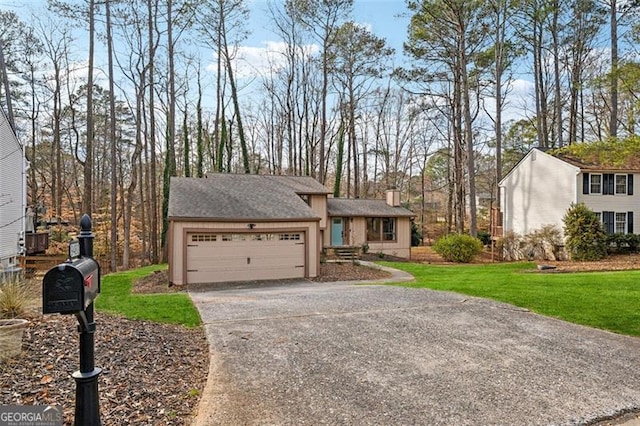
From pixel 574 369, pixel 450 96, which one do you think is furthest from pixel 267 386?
pixel 450 96

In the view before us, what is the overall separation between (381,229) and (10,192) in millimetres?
17535

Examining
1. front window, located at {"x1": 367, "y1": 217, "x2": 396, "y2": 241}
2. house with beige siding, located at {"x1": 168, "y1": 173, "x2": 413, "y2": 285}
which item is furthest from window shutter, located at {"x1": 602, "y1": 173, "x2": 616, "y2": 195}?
house with beige siding, located at {"x1": 168, "y1": 173, "x2": 413, "y2": 285}

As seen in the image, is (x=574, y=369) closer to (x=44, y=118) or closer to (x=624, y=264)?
(x=624, y=264)

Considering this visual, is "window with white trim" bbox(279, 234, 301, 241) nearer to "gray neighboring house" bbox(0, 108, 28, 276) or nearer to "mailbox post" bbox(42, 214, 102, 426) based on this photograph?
"gray neighboring house" bbox(0, 108, 28, 276)

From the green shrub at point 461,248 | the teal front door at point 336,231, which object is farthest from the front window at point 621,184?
the teal front door at point 336,231

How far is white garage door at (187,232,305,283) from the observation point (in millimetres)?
12422

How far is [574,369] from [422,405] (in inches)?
85.4

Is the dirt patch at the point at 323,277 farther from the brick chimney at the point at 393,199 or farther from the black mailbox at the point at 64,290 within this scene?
the black mailbox at the point at 64,290

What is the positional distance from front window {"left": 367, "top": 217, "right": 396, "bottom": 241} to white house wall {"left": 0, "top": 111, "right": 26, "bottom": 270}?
16466 mm

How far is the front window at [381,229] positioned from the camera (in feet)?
78.9

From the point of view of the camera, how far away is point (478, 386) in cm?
423

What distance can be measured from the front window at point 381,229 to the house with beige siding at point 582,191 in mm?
7556

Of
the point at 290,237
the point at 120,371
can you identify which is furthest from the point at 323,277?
the point at 120,371

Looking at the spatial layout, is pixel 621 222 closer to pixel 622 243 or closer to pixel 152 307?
pixel 622 243
